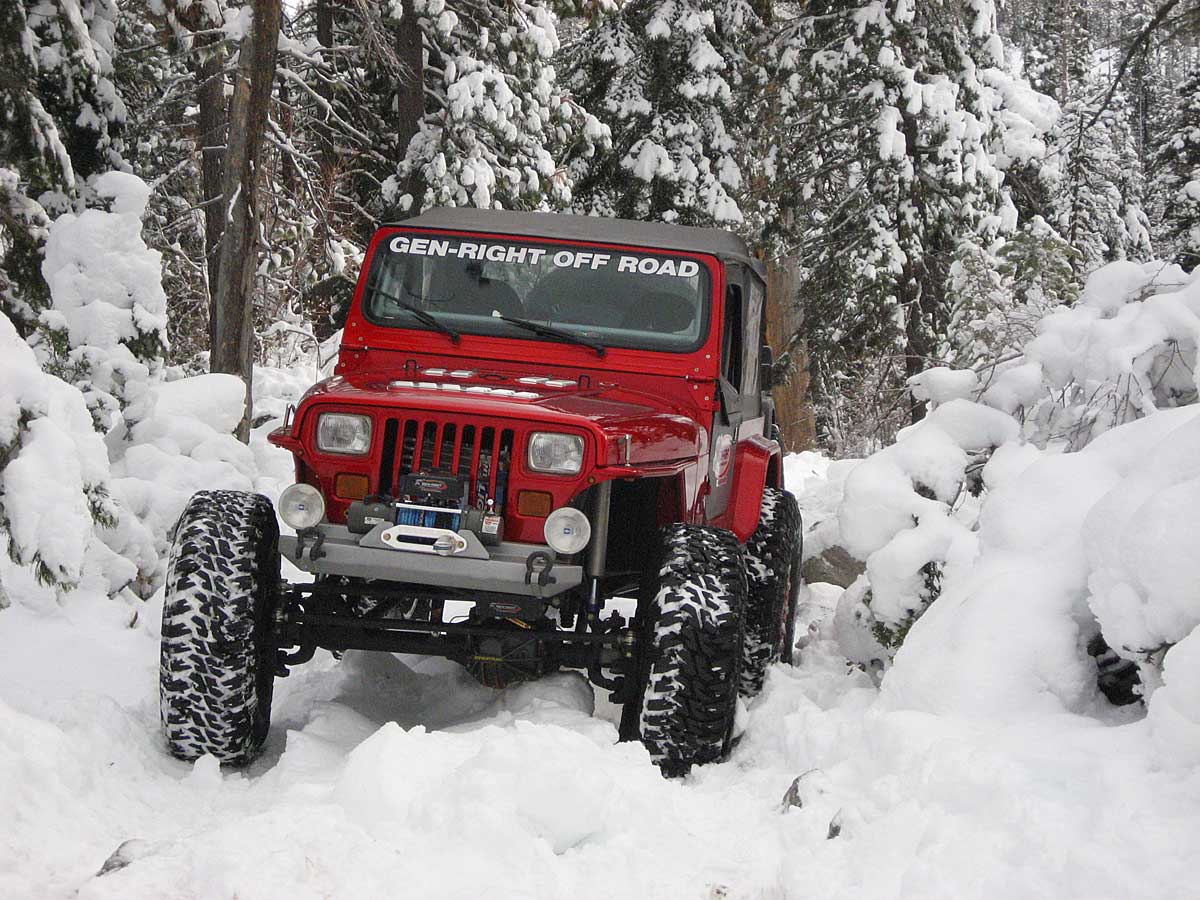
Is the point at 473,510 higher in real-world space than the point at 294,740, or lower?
higher

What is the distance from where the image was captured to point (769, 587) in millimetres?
5910

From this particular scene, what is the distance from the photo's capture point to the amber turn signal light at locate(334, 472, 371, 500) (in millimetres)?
4656

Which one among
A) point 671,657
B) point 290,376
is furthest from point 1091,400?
point 290,376

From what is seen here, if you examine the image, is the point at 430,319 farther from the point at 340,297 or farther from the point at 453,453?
the point at 340,297

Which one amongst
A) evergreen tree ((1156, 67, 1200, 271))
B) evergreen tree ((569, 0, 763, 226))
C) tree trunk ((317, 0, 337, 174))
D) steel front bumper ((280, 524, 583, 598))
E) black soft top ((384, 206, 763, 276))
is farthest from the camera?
evergreen tree ((1156, 67, 1200, 271))

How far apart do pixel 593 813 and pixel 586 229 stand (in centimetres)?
327

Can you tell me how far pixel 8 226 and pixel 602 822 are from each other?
5.41m

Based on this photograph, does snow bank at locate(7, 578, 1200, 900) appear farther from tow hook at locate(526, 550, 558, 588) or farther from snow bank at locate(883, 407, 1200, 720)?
tow hook at locate(526, 550, 558, 588)

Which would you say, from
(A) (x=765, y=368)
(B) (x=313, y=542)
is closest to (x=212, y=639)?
(B) (x=313, y=542)

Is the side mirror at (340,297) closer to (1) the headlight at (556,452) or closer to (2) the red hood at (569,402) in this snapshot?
(2) the red hood at (569,402)

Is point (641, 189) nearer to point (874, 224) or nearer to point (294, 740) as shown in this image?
point (874, 224)

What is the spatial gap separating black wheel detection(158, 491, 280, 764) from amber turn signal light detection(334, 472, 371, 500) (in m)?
0.33

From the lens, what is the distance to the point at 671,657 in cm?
442

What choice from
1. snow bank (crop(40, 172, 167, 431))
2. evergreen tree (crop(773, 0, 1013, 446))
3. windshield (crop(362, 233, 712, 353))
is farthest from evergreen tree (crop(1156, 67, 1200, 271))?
windshield (crop(362, 233, 712, 353))
